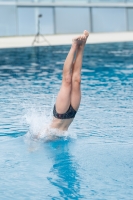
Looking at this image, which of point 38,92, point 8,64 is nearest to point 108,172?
point 38,92

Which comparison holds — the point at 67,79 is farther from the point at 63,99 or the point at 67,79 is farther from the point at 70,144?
the point at 70,144

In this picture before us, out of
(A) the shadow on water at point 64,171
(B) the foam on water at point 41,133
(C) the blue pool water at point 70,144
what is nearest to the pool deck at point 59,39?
(C) the blue pool water at point 70,144

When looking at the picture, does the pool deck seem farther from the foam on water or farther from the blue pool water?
the foam on water

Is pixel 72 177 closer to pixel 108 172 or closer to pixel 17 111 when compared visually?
pixel 108 172

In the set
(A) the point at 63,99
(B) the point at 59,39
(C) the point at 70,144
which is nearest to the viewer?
(A) the point at 63,99

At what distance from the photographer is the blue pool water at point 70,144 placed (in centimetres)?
389

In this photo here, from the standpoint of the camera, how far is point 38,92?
8.54 meters

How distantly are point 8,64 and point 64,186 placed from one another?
9724 millimetres

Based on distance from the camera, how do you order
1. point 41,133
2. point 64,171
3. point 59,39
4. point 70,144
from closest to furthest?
point 64,171 < point 70,144 < point 41,133 < point 59,39

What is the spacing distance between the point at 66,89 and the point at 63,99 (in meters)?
0.11

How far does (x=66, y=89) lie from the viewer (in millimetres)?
4988

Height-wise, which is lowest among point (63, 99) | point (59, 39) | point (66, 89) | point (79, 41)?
point (63, 99)

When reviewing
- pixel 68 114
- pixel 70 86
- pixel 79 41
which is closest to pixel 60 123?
pixel 68 114

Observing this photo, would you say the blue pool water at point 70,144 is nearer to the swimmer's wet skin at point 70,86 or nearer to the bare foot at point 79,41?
the swimmer's wet skin at point 70,86
